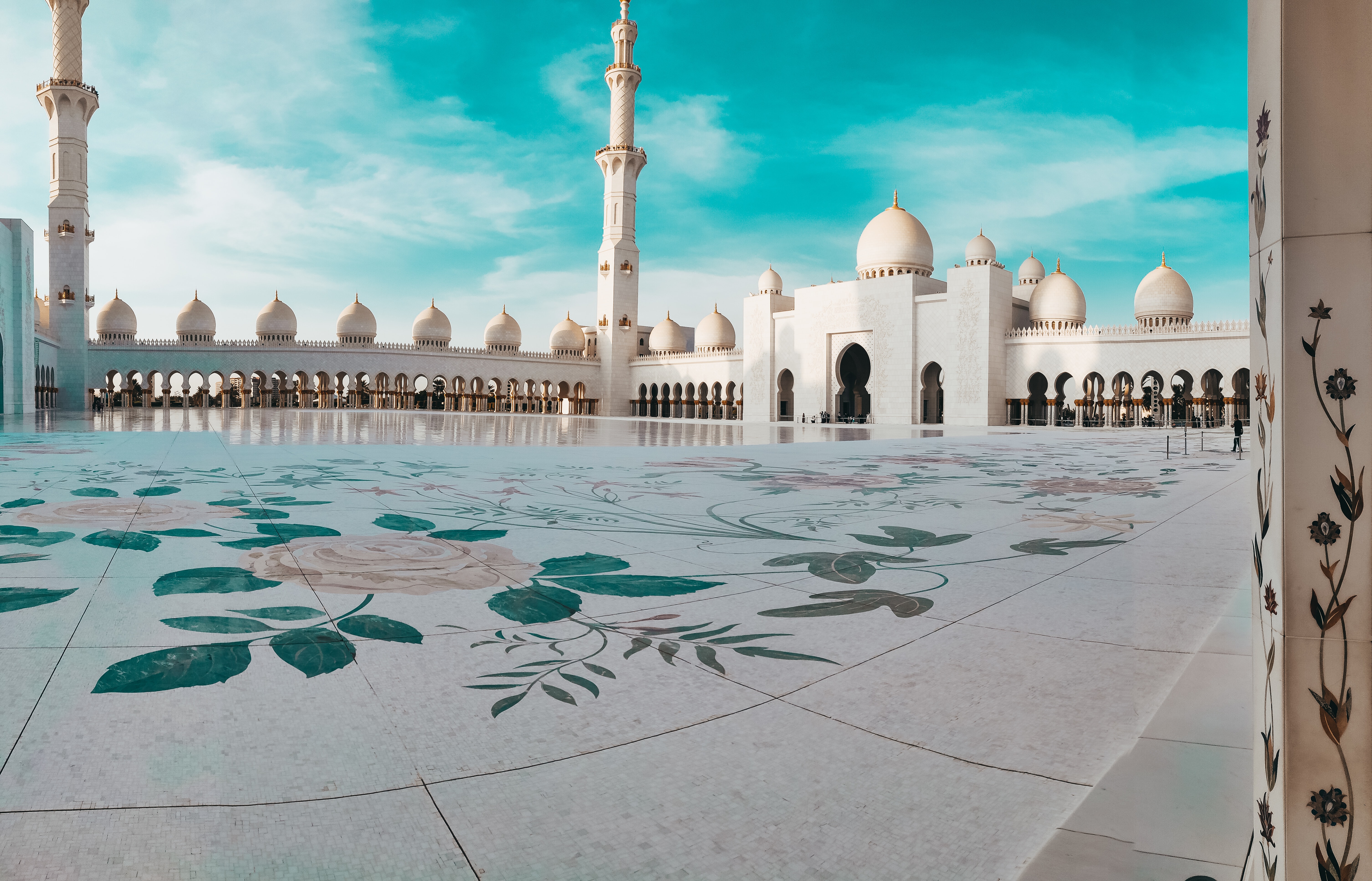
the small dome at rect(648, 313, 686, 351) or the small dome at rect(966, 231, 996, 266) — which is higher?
the small dome at rect(966, 231, 996, 266)

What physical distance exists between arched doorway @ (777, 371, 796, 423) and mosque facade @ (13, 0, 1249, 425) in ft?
0.26

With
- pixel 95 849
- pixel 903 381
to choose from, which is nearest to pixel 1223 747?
pixel 95 849

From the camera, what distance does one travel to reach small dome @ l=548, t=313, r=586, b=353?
37531 mm

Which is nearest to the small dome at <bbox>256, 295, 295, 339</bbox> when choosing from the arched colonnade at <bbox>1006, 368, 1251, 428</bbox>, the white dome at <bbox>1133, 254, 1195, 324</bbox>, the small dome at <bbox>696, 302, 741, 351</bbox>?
the small dome at <bbox>696, 302, 741, 351</bbox>

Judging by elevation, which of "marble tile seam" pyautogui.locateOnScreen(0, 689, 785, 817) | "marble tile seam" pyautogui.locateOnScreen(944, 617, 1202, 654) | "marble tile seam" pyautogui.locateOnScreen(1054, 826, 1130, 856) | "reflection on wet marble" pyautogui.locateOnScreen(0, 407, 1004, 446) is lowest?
"marble tile seam" pyautogui.locateOnScreen(1054, 826, 1130, 856)

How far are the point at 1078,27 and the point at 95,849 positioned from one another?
43.0 ft

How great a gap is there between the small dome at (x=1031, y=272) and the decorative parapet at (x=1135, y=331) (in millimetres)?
7071

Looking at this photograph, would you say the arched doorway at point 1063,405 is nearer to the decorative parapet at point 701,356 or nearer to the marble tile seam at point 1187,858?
the decorative parapet at point 701,356

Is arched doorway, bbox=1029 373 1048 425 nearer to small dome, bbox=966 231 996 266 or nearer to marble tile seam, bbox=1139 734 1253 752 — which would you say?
small dome, bbox=966 231 996 266

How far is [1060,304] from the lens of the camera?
86.3 feet

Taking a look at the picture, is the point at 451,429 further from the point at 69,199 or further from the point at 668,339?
the point at 668,339

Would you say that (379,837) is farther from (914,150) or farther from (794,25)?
(914,150)

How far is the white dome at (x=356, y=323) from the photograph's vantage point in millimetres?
33938

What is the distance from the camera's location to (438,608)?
170 cm
